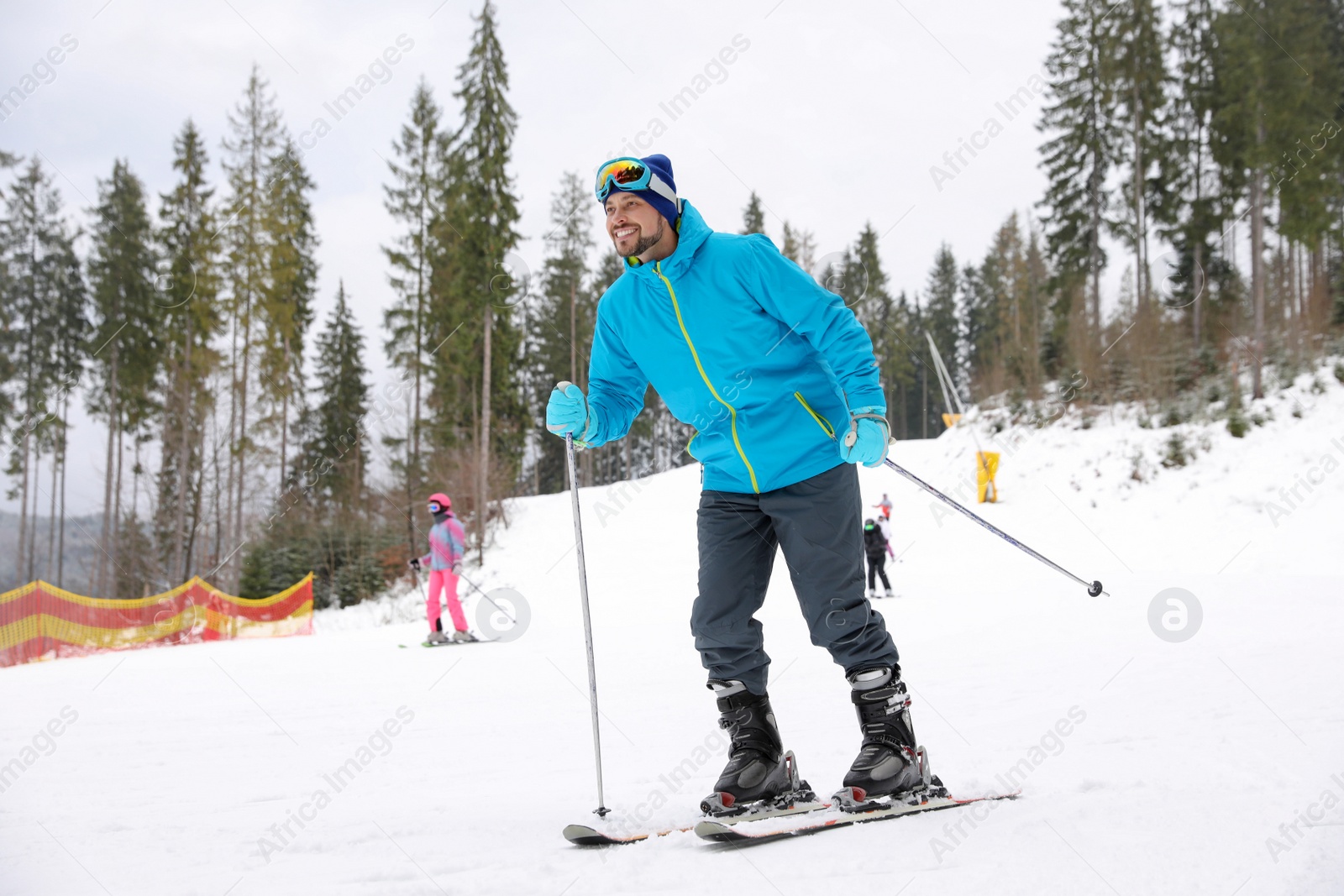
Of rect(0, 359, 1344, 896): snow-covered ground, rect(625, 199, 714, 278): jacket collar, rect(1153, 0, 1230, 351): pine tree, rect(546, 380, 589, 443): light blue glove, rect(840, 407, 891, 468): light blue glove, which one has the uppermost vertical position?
rect(1153, 0, 1230, 351): pine tree

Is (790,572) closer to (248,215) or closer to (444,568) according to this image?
(444,568)

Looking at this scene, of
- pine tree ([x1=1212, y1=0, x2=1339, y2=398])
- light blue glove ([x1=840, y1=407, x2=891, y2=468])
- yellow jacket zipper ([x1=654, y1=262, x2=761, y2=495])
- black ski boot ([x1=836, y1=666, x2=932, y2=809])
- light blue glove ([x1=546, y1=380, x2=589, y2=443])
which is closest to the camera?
black ski boot ([x1=836, y1=666, x2=932, y2=809])

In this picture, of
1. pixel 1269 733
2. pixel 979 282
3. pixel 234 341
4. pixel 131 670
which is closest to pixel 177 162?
pixel 234 341

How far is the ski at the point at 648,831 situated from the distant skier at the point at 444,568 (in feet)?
24.4

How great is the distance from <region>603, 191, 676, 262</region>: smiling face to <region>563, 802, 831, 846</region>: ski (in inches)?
66.5

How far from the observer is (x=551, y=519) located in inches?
969

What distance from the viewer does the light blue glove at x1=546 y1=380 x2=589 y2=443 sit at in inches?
110

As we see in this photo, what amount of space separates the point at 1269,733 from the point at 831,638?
177 cm

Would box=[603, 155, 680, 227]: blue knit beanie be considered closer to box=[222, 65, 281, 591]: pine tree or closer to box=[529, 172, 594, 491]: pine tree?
box=[222, 65, 281, 591]: pine tree

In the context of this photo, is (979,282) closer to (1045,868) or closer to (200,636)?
(200,636)

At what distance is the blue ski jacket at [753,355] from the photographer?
2436 millimetres

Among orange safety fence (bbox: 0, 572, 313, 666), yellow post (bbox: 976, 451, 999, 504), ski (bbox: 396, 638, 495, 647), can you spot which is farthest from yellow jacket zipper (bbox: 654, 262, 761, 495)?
yellow post (bbox: 976, 451, 999, 504)

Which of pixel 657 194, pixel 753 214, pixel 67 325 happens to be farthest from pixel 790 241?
pixel 657 194

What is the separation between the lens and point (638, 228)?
8.34ft
